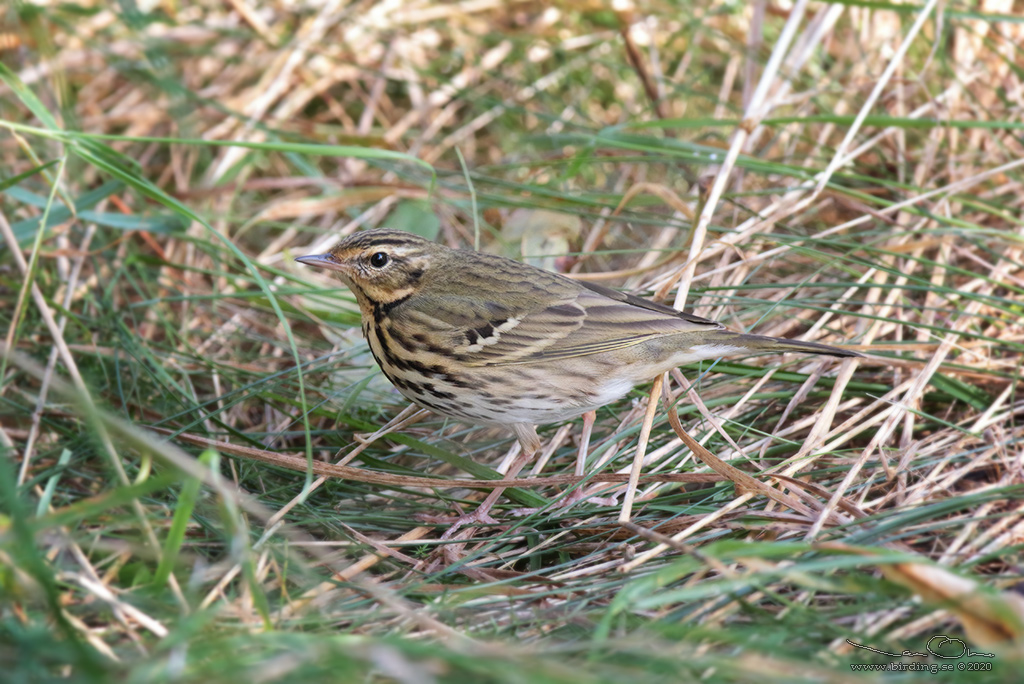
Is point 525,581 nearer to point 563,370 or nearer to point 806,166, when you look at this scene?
point 563,370

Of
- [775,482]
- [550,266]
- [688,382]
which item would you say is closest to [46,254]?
[550,266]

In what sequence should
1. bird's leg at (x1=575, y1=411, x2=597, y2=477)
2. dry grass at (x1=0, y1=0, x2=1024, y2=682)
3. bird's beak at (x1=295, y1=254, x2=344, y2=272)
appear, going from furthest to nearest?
bird's beak at (x1=295, y1=254, x2=344, y2=272), bird's leg at (x1=575, y1=411, x2=597, y2=477), dry grass at (x1=0, y1=0, x2=1024, y2=682)

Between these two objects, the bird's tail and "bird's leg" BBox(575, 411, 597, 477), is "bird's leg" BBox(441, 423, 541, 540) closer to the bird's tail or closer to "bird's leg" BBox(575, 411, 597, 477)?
"bird's leg" BBox(575, 411, 597, 477)

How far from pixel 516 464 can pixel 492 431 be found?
599 millimetres

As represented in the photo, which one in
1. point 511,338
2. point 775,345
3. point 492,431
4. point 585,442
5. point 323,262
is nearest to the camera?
point 775,345

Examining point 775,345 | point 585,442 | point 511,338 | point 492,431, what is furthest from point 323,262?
point 775,345

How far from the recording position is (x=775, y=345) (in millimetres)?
3500

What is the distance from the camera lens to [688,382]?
12.8 feet

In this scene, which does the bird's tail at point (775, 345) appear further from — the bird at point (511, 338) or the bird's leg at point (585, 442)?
the bird's leg at point (585, 442)

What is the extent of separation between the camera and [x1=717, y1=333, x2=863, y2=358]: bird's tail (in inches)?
135

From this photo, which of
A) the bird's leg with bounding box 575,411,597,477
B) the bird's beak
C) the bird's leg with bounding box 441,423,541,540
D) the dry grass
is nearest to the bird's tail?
the dry grass

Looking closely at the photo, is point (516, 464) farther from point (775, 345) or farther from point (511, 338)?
point (775, 345)

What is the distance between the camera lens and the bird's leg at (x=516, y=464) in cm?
352

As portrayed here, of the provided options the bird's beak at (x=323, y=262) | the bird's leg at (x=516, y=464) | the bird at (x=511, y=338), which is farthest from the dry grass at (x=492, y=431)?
the bird's beak at (x=323, y=262)
